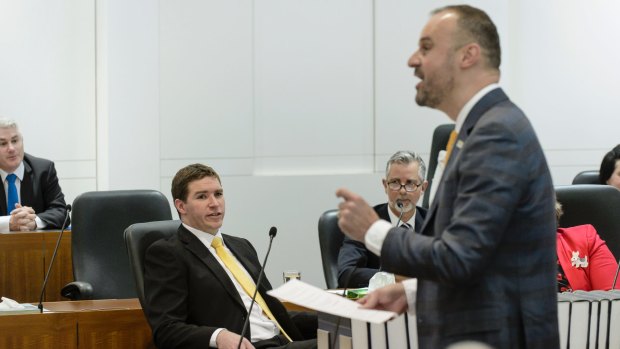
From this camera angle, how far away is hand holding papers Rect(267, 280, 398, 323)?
2.05m

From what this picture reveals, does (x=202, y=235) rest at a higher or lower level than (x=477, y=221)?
lower

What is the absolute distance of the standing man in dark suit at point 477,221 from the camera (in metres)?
1.96

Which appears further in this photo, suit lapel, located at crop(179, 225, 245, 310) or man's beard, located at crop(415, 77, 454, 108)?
suit lapel, located at crop(179, 225, 245, 310)

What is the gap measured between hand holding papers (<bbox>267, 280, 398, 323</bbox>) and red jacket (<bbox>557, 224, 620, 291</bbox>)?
224cm

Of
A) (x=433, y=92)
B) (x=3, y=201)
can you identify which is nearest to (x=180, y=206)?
(x=433, y=92)

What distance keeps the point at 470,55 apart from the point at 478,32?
0.05 metres

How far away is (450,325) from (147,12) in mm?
4775

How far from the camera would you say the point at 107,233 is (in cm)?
483

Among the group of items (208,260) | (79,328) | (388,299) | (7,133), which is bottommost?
(79,328)

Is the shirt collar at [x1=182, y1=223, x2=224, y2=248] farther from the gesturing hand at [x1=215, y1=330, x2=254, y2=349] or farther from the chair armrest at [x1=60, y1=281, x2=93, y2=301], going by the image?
the chair armrest at [x1=60, y1=281, x2=93, y2=301]

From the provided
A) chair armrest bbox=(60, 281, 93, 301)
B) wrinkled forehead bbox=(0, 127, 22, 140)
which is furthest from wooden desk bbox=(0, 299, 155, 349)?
wrinkled forehead bbox=(0, 127, 22, 140)

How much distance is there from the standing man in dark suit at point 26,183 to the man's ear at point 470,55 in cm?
403

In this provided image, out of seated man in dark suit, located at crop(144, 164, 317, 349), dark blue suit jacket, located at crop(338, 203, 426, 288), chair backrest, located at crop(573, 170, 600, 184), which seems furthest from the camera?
chair backrest, located at crop(573, 170, 600, 184)

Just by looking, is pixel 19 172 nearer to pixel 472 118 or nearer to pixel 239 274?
pixel 239 274
